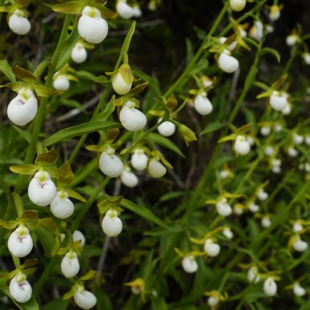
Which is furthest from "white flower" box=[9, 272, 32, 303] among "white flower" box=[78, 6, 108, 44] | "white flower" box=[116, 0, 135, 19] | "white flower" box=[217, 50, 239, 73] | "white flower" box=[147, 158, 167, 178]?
"white flower" box=[116, 0, 135, 19]

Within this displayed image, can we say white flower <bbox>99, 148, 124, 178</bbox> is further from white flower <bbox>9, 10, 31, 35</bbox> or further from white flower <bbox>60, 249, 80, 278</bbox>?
white flower <bbox>9, 10, 31, 35</bbox>

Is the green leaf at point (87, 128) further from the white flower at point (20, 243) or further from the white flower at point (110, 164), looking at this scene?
the white flower at point (20, 243)

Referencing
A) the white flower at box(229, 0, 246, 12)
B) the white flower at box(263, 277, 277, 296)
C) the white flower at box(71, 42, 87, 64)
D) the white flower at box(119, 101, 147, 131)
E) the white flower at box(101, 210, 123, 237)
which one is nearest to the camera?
the white flower at box(119, 101, 147, 131)

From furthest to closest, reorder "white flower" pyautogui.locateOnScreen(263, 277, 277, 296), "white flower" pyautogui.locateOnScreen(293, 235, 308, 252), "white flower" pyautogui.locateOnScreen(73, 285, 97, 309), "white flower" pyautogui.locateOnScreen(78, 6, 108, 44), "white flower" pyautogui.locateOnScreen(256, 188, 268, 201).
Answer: "white flower" pyautogui.locateOnScreen(256, 188, 268, 201)
"white flower" pyautogui.locateOnScreen(293, 235, 308, 252)
"white flower" pyautogui.locateOnScreen(263, 277, 277, 296)
"white flower" pyautogui.locateOnScreen(73, 285, 97, 309)
"white flower" pyautogui.locateOnScreen(78, 6, 108, 44)

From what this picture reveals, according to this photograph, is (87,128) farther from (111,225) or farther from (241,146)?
(241,146)

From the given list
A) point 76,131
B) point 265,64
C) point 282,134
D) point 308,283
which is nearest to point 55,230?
point 76,131

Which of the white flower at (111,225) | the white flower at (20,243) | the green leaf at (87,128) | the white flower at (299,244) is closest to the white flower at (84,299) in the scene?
the white flower at (111,225)

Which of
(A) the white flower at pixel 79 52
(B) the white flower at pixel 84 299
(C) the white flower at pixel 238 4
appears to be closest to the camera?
(B) the white flower at pixel 84 299
